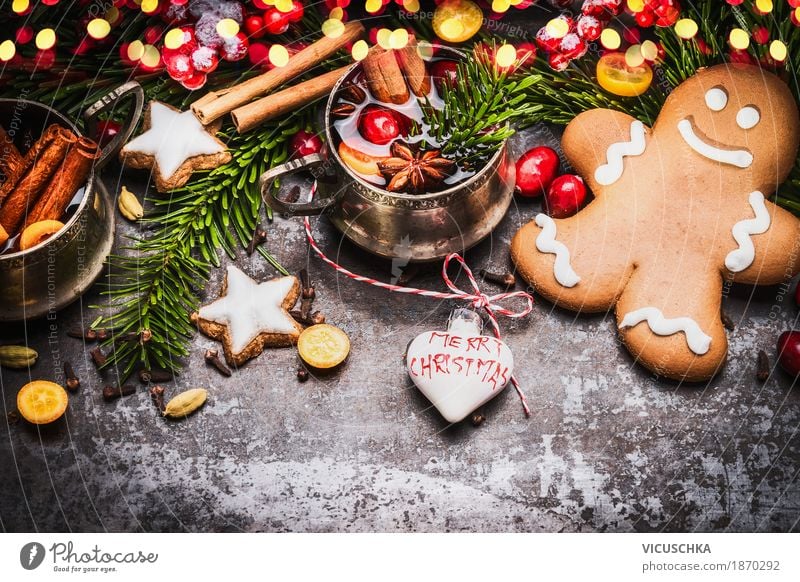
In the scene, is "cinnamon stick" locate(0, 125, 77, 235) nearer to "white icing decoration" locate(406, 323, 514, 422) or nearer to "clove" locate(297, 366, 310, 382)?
"clove" locate(297, 366, 310, 382)

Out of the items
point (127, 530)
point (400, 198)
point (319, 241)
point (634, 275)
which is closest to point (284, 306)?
point (319, 241)

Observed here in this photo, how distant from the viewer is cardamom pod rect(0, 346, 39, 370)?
3.83ft

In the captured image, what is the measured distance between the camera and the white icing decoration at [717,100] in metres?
1.16

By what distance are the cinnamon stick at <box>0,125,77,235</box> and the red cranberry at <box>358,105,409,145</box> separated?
367mm

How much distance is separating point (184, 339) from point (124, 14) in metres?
0.45

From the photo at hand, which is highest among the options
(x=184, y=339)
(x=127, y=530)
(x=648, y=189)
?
(x=648, y=189)

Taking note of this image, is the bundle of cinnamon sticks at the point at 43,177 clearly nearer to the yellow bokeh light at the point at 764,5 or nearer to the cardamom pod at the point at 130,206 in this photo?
the cardamom pod at the point at 130,206

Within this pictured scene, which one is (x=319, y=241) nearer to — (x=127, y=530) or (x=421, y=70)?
(x=421, y=70)

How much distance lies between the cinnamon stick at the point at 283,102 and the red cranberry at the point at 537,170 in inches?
10.6

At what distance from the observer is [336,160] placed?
43.8 inches

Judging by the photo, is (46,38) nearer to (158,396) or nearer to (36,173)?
(36,173)

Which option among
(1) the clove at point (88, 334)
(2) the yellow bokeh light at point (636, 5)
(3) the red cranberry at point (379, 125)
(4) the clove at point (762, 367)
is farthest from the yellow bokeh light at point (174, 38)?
(4) the clove at point (762, 367)

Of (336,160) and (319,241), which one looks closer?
(336,160)

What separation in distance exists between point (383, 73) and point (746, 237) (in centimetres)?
51
